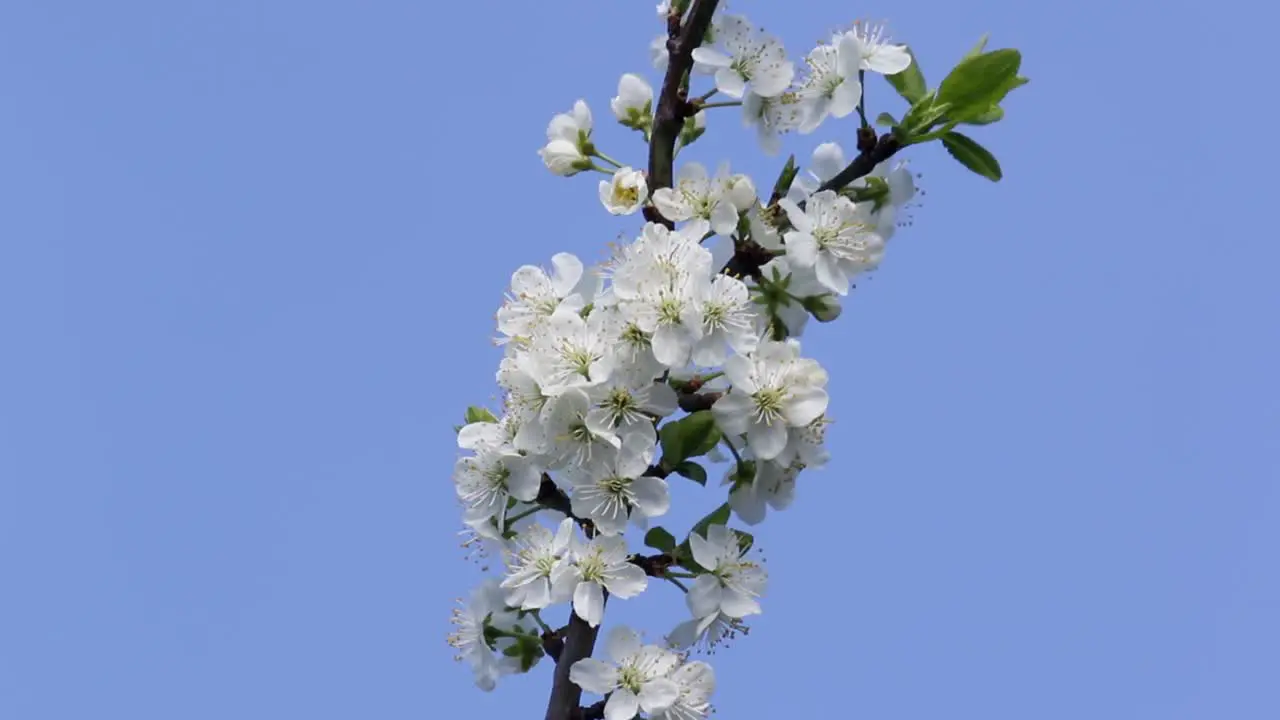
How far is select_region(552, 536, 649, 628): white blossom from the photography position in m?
2.55

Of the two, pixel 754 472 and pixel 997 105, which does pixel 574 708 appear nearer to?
pixel 754 472

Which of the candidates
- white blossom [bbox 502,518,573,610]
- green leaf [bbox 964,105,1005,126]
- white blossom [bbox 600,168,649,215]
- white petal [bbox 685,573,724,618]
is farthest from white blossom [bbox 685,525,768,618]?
green leaf [bbox 964,105,1005,126]

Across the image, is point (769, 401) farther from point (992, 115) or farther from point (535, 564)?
point (992, 115)

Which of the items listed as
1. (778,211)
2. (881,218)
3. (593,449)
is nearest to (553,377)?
(593,449)

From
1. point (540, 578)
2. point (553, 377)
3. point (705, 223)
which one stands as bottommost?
point (540, 578)

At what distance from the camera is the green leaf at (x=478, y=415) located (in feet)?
9.36

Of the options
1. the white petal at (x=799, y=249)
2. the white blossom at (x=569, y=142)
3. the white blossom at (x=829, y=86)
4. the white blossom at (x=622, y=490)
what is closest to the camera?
the white blossom at (x=622, y=490)

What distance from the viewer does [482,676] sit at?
2.86 m

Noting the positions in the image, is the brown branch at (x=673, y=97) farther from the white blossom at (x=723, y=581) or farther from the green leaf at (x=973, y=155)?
the green leaf at (x=973, y=155)

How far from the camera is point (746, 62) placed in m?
2.81

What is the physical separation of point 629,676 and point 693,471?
1.33 feet

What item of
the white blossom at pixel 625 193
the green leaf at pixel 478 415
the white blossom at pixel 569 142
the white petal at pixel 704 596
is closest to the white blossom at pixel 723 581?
the white petal at pixel 704 596

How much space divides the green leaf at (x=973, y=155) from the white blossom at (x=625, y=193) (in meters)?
0.65

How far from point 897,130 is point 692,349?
65 centimetres
